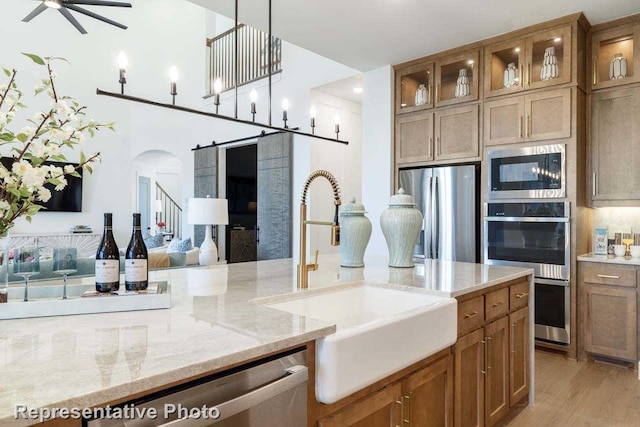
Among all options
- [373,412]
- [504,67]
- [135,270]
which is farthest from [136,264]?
[504,67]

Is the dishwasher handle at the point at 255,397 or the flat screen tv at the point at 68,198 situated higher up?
the flat screen tv at the point at 68,198

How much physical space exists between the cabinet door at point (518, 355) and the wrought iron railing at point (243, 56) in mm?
4598

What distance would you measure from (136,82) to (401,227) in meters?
7.46

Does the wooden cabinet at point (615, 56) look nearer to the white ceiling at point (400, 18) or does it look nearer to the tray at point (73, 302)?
the white ceiling at point (400, 18)

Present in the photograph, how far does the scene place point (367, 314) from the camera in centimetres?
195

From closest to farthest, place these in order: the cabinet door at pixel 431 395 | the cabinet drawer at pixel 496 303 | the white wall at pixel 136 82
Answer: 1. the cabinet door at pixel 431 395
2. the cabinet drawer at pixel 496 303
3. the white wall at pixel 136 82

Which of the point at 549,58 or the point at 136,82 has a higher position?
the point at 136,82

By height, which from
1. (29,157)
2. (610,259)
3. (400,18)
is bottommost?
(610,259)

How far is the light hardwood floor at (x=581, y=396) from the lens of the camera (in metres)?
2.39

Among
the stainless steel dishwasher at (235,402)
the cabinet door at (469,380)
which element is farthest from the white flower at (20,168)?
the cabinet door at (469,380)

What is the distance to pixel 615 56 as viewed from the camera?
3482 millimetres

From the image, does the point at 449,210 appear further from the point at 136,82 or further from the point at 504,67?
the point at 136,82

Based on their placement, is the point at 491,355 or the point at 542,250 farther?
the point at 542,250

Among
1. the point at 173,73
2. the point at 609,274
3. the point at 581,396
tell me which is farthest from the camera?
the point at 609,274
